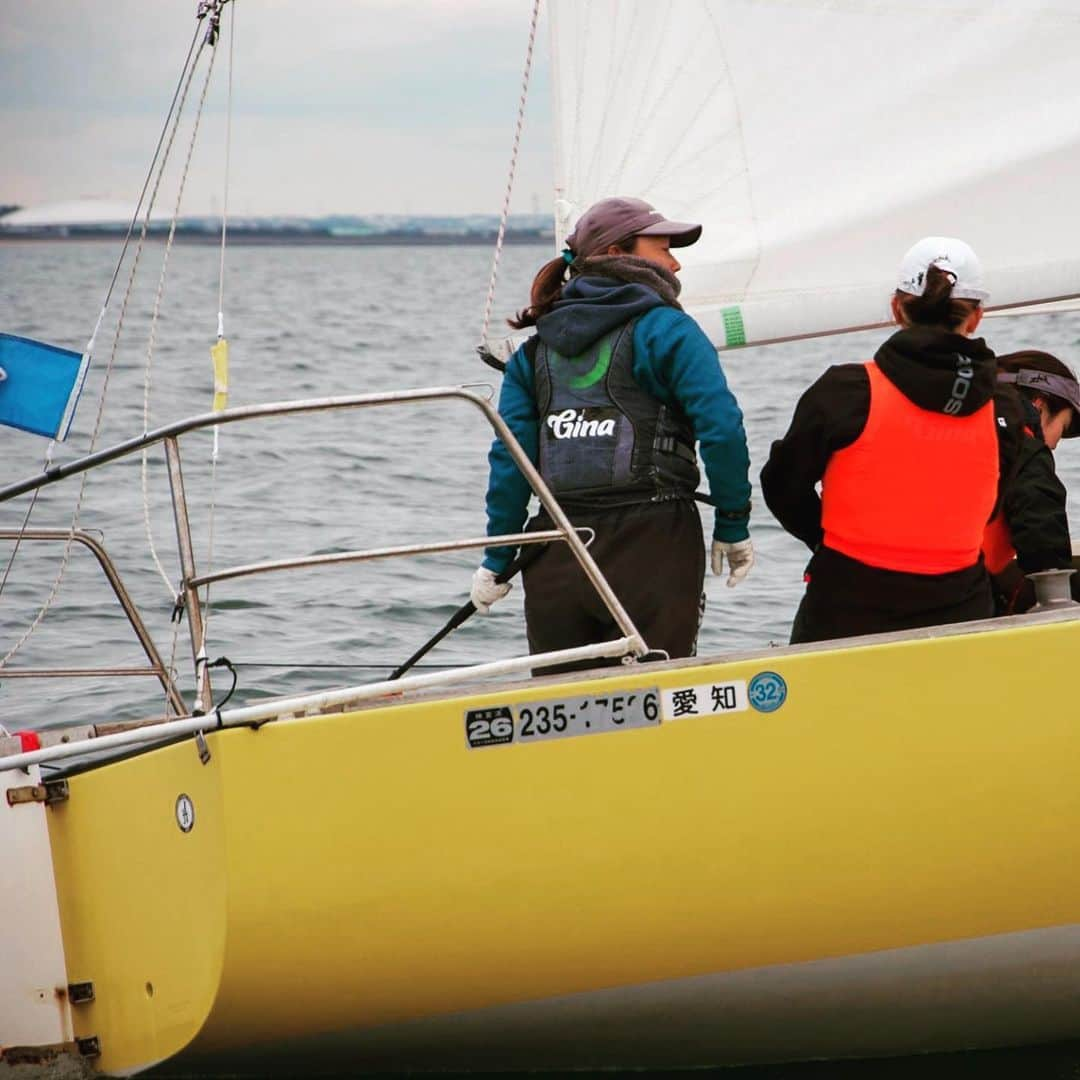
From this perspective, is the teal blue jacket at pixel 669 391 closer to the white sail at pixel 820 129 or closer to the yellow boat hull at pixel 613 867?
the yellow boat hull at pixel 613 867

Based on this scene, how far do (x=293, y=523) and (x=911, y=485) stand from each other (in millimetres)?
7042

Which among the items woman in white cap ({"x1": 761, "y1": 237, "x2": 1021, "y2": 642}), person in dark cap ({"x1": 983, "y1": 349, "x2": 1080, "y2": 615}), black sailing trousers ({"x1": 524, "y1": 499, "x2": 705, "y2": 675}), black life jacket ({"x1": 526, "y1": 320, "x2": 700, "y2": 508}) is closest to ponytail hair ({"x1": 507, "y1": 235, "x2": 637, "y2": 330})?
black life jacket ({"x1": 526, "y1": 320, "x2": 700, "y2": 508})

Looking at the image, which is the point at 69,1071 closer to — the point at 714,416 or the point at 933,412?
the point at 714,416

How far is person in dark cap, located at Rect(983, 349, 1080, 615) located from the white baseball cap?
345mm

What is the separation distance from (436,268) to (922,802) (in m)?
67.4

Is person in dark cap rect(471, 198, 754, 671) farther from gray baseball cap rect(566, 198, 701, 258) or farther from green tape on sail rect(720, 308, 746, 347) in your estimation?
green tape on sail rect(720, 308, 746, 347)

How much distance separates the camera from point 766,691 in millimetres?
3270

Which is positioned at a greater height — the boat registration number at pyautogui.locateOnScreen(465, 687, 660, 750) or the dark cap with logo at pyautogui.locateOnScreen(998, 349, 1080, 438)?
the dark cap with logo at pyautogui.locateOnScreen(998, 349, 1080, 438)

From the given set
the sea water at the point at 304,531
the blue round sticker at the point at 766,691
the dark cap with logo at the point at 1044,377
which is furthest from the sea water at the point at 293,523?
the dark cap with logo at the point at 1044,377

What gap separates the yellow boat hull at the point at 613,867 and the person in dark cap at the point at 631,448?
48 cm

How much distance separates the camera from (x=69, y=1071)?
11.8 ft

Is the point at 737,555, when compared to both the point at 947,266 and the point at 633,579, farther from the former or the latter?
the point at 947,266

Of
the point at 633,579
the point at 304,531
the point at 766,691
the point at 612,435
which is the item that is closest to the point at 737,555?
the point at 633,579

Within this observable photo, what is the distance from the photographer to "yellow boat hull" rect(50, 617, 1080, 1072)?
3.22 m
